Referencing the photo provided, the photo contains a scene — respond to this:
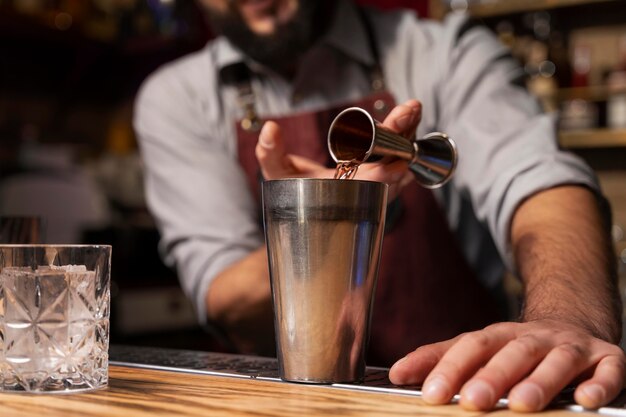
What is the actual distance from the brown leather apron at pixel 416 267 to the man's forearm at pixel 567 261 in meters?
0.41

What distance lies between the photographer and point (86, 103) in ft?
13.2

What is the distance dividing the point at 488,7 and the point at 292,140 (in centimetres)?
167

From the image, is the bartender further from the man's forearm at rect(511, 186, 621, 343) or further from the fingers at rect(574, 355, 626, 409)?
the fingers at rect(574, 355, 626, 409)

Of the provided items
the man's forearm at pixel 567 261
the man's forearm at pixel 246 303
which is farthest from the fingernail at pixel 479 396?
the man's forearm at pixel 246 303

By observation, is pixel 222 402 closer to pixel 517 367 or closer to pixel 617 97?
pixel 517 367

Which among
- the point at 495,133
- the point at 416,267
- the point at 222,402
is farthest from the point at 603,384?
the point at 416,267

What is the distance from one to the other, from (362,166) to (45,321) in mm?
479

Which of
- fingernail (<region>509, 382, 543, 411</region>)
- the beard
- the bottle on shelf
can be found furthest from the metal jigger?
the bottle on shelf

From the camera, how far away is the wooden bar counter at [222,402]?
61cm

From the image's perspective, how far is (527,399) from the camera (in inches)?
23.8

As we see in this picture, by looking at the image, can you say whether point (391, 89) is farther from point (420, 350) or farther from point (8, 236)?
point (420, 350)

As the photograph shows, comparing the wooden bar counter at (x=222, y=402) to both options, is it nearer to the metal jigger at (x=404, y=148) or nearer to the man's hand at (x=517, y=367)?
the man's hand at (x=517, y=367)

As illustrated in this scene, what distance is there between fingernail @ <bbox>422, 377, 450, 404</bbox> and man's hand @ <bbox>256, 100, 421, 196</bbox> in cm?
37

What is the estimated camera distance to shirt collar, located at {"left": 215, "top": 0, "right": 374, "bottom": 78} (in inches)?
72.4
